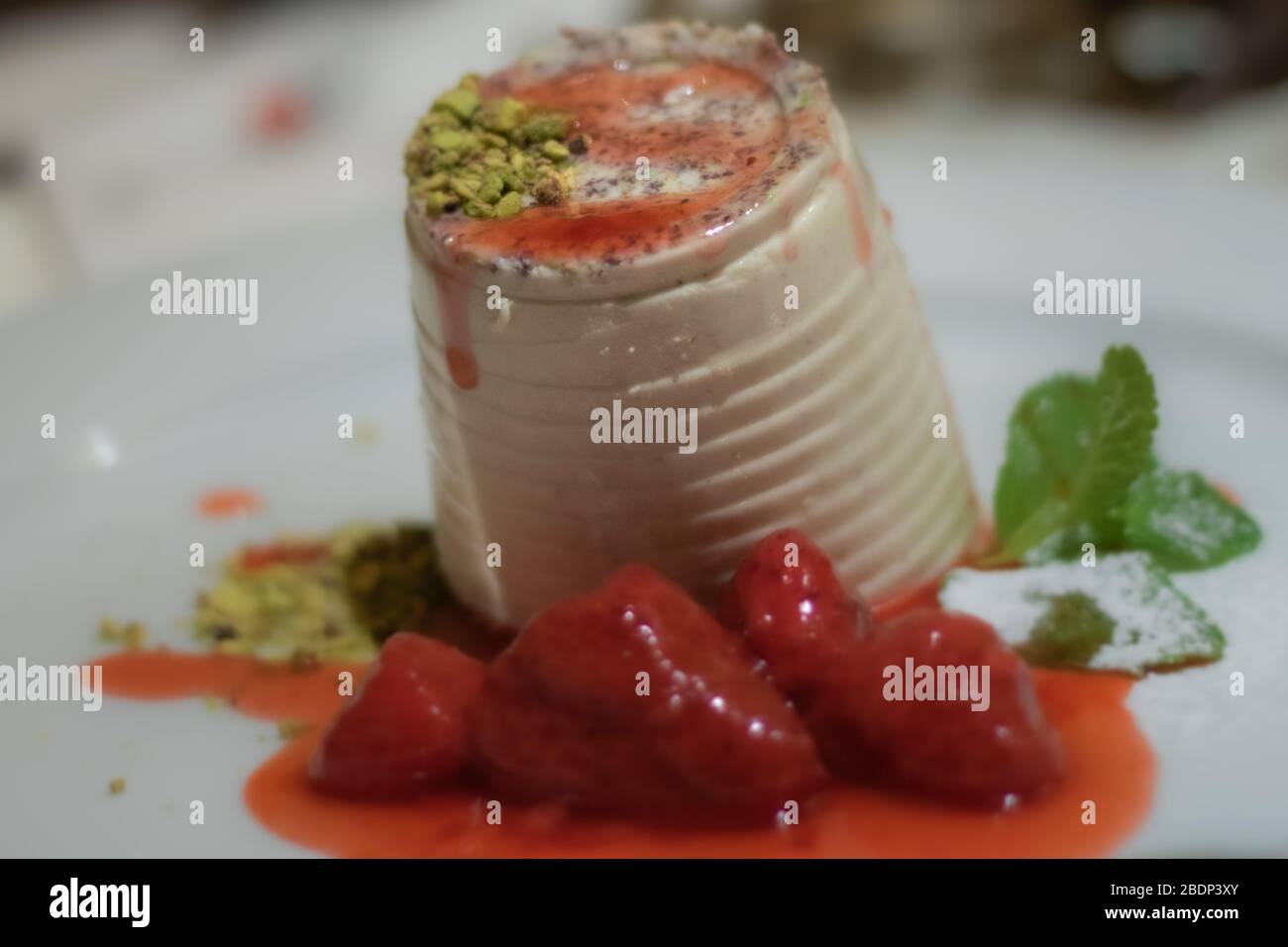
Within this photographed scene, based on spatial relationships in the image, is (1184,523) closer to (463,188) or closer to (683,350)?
(683,350)

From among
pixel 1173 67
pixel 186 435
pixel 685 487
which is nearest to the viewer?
pixel 685 487

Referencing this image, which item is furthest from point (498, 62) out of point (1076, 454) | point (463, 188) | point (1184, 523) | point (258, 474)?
point (1184, 523)

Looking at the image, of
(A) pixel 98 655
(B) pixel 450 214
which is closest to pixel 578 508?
(B) pixel 450 214

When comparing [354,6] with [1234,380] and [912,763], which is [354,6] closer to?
[1234,380]

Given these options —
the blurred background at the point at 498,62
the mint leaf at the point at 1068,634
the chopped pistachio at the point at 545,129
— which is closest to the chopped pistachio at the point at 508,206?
the chopped pistachio at the point at 545,129

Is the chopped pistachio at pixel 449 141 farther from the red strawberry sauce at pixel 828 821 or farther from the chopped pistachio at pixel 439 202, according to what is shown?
the red strawberry sauce at pixel 828 821

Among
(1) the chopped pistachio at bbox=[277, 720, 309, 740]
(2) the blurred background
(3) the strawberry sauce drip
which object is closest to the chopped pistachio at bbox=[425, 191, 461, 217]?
(1) the chopped pistachio at bbox=[277, 720, 309, 740]
